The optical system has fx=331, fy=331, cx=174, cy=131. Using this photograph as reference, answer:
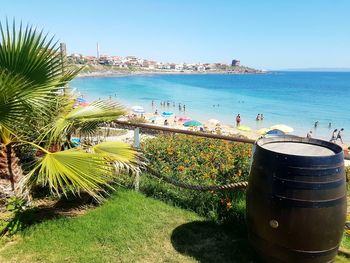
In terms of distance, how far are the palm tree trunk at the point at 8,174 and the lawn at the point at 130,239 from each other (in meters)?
0.48

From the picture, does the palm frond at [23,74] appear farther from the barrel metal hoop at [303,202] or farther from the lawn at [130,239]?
the barrel metal hoop at [303,202]

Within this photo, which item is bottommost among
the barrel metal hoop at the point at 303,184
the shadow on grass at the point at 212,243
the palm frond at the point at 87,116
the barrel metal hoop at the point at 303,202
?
the shadow on grass at the point at 212,243

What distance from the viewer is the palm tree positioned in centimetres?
346

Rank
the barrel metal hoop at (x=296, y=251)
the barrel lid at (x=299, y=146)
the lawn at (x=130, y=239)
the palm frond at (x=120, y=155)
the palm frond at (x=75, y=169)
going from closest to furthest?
1. the barrel metal hoop at (x=296, y=251)
2. the barrel lid at (x=299, y=146)
3. the lawn at (x=130, y=239)
4. the palm frond at (x=75, y=169)
5. the palm frond at (x=120, y=155)

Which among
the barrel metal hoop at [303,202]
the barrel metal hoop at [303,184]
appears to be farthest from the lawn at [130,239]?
the barrel metal hoop at [303,184]

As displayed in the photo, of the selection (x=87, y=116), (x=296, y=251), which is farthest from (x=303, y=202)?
(x=87, y=116)

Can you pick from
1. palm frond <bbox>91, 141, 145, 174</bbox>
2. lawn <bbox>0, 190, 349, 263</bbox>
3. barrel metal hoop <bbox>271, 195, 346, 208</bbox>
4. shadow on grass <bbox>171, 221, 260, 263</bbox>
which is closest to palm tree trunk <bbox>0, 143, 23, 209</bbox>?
lawn <bbox>0, 190, 349, 263</bbox>

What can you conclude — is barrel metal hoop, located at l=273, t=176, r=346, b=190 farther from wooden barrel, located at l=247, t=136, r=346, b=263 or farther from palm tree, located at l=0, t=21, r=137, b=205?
palm tree, located at l=0, t=21, r=137, b=205

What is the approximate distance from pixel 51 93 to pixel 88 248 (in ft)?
6.07

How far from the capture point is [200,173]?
4883mm

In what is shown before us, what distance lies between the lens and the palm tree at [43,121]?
3461 mm

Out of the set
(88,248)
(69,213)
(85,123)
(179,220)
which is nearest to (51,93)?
(85,123)

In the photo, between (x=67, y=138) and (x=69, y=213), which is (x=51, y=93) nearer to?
(x=67, y=138)

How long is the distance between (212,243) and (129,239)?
34.9 inches
